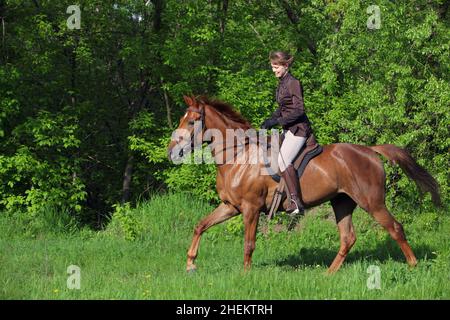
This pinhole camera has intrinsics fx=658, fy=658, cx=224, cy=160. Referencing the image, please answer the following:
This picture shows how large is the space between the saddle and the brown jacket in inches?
7.8

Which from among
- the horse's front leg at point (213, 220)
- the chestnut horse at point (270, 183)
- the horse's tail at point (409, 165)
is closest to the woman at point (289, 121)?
the chestnut horse at point (270, 183)

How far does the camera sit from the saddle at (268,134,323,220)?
8.34 meters

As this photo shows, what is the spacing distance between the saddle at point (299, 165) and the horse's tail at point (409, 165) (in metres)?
0.90

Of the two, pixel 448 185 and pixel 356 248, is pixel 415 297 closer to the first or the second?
pixel 356 248

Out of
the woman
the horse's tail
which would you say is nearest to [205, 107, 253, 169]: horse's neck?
the woman

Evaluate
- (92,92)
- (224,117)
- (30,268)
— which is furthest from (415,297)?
(92,92)

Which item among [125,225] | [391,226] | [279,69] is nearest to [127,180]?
[125,225]

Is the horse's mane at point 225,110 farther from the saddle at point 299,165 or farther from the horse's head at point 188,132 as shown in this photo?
the saddle at point 299,165

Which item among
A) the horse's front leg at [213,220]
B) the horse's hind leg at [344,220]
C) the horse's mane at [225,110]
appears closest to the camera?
the horse's front leg at [213,220]

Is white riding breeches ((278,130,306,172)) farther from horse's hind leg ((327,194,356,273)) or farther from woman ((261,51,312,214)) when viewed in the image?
horse's hind leg ((327,194,356,273))

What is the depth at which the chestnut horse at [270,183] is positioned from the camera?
831cm

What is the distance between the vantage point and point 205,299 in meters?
6.41

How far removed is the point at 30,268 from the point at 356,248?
5.02 metres

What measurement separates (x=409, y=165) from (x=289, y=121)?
192 centimetres
